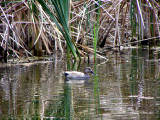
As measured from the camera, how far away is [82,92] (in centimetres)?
657

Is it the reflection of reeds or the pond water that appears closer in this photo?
the pond water

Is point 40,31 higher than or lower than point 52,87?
higher

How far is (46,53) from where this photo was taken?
12.2 m

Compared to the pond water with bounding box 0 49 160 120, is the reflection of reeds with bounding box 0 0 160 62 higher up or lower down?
higher up

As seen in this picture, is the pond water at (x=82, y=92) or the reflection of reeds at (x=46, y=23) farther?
the reflection of reeds at (x=46, y=23)

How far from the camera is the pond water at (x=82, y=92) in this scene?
4.93 metres

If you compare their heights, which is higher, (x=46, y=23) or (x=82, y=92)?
(x=46, y=23)

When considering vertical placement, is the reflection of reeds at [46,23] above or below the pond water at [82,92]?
above

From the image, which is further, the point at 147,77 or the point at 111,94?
the point at 147,77

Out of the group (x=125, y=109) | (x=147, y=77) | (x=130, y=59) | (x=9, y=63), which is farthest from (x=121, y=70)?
(x=125, y=109)

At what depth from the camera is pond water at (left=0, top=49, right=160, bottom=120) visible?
16.2 ft

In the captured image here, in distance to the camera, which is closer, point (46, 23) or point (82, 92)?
point (82, 92)

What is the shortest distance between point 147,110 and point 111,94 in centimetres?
129

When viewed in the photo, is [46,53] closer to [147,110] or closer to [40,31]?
[40,31]
